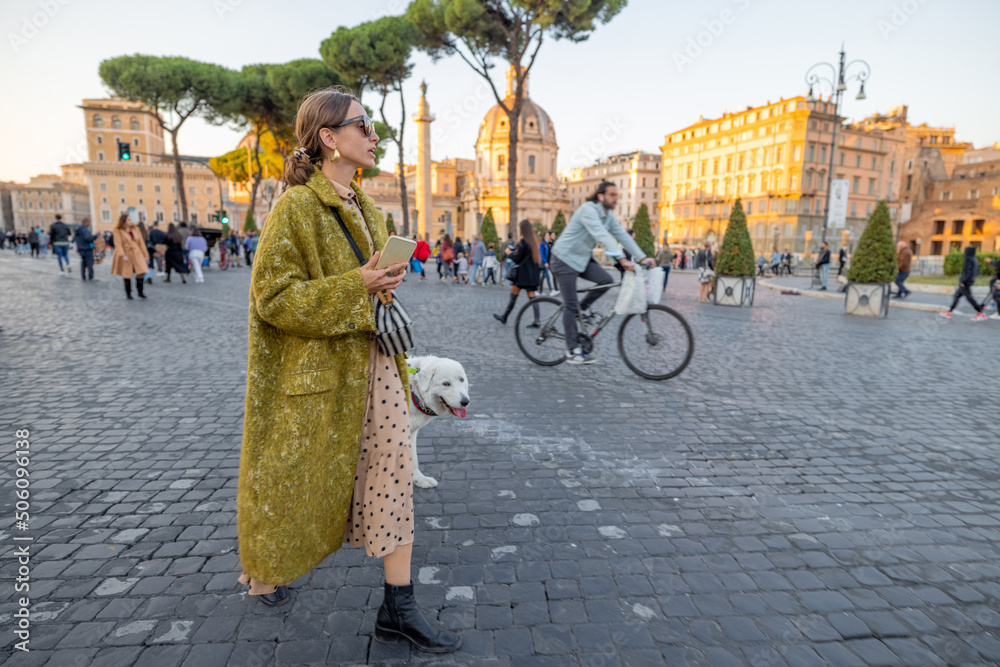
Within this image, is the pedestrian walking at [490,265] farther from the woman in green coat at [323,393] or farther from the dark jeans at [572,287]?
the woman in green coat at [323,393]

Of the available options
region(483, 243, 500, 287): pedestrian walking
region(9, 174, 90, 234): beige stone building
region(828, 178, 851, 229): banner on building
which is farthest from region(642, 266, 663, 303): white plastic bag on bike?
region(9, 174, 90, 234): beige stone building

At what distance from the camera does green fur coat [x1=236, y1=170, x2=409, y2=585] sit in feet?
5.73

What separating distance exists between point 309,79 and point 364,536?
3644 cm

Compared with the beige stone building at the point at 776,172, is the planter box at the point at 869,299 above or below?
below

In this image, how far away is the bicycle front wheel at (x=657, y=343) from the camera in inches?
227

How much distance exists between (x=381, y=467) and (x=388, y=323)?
487mm

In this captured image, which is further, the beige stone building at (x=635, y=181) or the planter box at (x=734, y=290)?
the beige stone building at (x=635, y=181)

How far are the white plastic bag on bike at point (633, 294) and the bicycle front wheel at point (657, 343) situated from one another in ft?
0.53

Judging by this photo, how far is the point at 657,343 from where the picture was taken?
5.92 metres

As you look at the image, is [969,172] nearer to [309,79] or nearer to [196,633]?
[309,79]

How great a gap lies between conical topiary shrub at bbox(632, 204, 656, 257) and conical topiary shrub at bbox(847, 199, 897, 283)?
7.52 m

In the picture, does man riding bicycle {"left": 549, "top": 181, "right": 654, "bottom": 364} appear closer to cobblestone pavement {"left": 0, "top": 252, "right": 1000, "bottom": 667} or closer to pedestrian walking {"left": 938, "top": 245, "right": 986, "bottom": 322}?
cobblestone pavement {"left": 0, "top": 252, "right": 1000, "bottom": 667}

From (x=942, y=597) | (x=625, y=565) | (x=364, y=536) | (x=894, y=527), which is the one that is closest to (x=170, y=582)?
(x=364, y=536)

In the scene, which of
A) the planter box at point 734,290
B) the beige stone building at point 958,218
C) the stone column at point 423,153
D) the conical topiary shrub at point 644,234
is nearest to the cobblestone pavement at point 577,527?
the planter box at point 734,290
